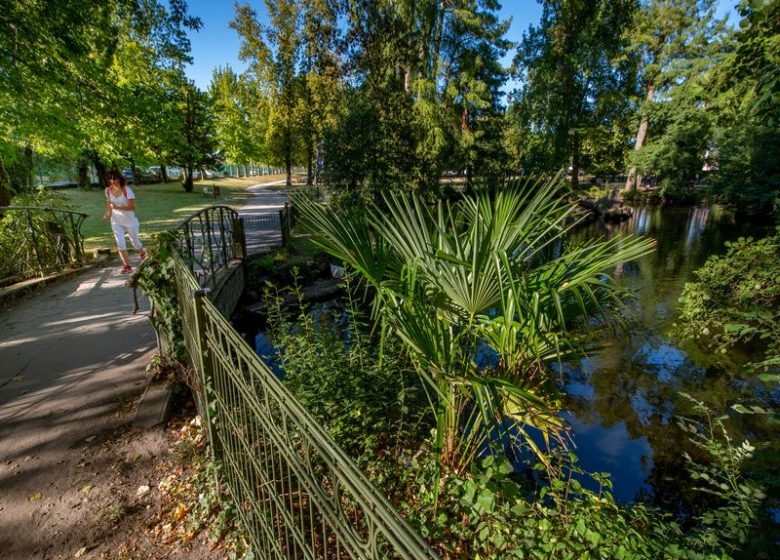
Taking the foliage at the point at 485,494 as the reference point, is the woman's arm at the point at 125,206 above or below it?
above

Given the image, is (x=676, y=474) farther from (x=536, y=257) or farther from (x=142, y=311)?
(x=142, y=311)

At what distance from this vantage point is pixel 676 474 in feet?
13.2

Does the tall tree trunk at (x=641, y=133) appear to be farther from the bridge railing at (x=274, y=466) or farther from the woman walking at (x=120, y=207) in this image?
the bridge railing at (x=274, y=466)

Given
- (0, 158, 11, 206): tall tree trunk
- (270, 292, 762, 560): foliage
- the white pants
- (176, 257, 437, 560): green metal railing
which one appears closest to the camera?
(176, 257, 437, 560): green metal railing

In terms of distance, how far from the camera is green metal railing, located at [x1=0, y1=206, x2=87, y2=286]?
6202 mm

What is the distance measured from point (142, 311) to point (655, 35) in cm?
3494

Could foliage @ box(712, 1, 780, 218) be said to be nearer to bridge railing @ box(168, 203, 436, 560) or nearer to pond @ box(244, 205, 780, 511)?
pond @ box(244, 205, 780, 511)

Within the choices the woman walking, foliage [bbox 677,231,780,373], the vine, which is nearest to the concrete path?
the vine

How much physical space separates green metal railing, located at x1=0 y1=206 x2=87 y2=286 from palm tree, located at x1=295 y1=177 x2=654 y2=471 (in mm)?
6600

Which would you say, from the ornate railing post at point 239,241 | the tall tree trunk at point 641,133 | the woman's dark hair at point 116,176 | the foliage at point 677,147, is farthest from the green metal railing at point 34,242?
the tall tree trunk at point 641,133

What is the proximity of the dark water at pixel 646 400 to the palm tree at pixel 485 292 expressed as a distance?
0.45 metres

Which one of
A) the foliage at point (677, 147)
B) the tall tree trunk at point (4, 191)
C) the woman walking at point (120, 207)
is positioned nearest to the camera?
the woman walking at point (120, 207)

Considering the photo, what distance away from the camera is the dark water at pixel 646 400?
4086 millimetres

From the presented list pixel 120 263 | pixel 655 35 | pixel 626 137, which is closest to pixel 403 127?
pixel 120 263
